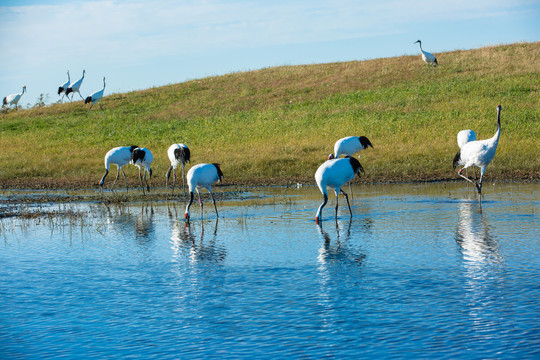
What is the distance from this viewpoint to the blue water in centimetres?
629

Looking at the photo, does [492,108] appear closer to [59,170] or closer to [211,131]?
[211,131]

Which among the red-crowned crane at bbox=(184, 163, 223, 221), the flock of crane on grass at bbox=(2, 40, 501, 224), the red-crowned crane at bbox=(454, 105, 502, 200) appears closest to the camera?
the flock of crane on grass at bbox=(2, 40, 501, 224)

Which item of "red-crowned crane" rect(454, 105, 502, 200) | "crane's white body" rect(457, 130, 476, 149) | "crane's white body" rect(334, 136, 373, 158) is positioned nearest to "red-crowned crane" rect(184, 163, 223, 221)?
"crane's white body" rect(334, 136, 373, 158)

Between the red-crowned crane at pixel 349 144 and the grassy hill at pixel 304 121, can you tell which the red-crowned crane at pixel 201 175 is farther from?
the grassy hill at pixel 304 121

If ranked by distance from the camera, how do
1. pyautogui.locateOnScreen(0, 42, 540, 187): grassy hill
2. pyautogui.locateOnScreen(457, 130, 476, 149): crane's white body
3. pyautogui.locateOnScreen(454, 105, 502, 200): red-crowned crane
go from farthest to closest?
pyautogui.locateOnScreen(0, 42, 540, 187): grassy hill, pyautogui.locateOnScreen(457, 130, 476, 149): crane's white body, pyautogui.locateOnScreen(454, 105, 502, 200): red-crowned crane

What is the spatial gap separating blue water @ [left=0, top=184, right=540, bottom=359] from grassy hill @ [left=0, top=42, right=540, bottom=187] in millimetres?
8965

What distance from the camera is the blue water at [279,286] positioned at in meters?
6.29

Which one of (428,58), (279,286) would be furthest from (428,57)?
(279,286)

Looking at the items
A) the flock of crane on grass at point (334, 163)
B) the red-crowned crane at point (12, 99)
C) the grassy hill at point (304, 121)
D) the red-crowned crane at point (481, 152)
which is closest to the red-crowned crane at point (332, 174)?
the flock of crane on grass at point (334, 163)

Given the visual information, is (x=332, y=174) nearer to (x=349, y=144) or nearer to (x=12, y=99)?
(x=349, y=144)

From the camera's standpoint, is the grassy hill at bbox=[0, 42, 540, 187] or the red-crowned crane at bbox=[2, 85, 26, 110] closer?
the grassy hill at bbox=[0, 42, 540, 187]

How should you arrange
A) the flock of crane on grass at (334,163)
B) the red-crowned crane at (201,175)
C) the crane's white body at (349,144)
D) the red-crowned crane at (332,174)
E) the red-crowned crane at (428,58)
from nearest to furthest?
the red-crowned crane at (332,174) < the flock of crane on grass at (334,163) < the red-crowned crane at (201,175) < the crane's white body at (349,144) < the red-crowned crane at (428,58)

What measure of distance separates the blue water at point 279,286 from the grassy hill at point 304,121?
353 inches

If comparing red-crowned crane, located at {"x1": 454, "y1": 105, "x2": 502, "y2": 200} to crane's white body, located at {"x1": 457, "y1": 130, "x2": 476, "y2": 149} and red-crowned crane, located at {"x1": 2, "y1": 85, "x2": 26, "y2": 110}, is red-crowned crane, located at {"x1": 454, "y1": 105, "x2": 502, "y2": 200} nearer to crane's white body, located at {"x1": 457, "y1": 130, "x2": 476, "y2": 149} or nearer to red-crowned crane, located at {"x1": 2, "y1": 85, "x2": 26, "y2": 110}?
crane's white body, located at {"x1": 457, "y1": 130, "x2": 476, "y2": 149}
